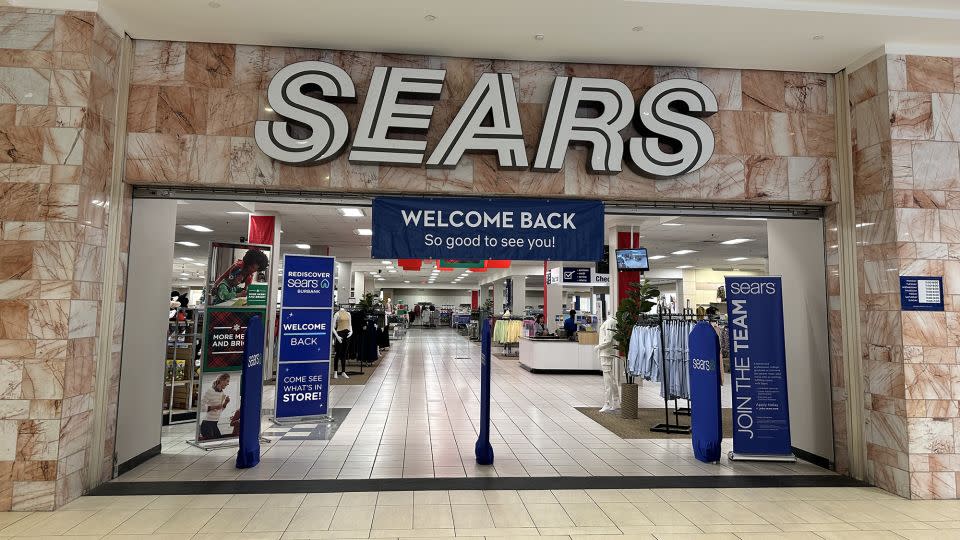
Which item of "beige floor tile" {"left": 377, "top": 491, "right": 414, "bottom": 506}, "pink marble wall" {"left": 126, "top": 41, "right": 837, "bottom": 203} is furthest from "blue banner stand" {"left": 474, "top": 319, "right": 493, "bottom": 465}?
"pink marble wall" {"left": 126, "top": 41, "right": 837, "bottom": 203}

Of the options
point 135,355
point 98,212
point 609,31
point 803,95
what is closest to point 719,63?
point 803,95

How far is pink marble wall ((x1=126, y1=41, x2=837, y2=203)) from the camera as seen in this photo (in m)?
4.45

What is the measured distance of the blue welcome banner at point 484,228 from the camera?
4645 mm

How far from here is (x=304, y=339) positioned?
6.58 metres

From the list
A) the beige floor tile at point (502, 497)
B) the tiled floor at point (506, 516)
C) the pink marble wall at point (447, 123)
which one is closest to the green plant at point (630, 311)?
the pink marble wall at point (447, 123)

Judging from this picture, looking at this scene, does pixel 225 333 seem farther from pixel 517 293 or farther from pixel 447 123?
pixel 517 293

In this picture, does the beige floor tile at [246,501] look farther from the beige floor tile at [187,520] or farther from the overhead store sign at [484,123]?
the overhead store sign at [484,123]

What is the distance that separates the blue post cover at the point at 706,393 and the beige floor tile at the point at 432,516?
108 inches

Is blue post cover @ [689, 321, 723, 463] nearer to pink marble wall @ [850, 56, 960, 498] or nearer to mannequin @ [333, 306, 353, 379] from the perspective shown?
pink marble wall @ [850, 56, 960, 498]

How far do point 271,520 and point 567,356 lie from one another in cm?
951

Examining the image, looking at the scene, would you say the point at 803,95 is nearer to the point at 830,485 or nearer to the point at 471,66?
the point at 471,66

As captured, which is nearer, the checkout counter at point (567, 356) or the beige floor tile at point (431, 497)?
the beige floor tile at point (431, 497)

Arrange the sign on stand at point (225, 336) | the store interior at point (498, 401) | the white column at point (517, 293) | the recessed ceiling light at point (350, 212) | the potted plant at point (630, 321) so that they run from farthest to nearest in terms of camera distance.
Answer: the white column at point (517, 293), the recessed ceiling light at point (350, 212), the potted plant at point (630, 321), the sign on stand at point (225, 336), the store interior at point (498, 401)

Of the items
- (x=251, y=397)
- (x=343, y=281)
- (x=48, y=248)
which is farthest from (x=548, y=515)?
(x=343, y=281)
